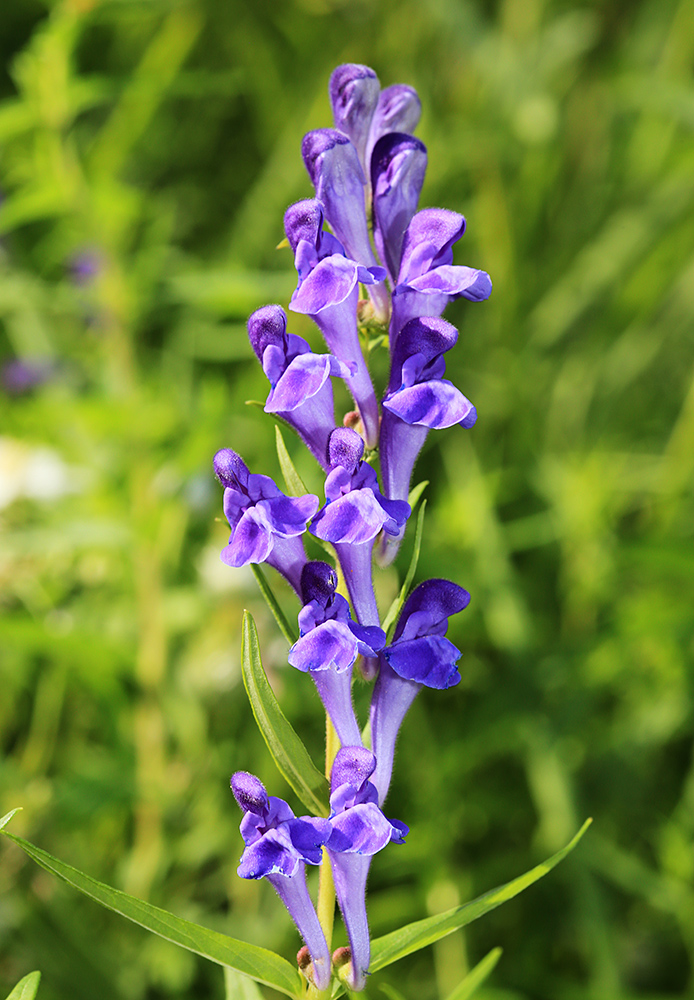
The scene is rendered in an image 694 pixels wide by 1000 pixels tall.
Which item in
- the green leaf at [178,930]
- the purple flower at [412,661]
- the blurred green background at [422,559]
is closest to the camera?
the green leaf at [178,930]

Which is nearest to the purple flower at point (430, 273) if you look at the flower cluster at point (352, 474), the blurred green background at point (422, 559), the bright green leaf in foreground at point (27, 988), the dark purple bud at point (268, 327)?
the flower cluster at point (352, 474)

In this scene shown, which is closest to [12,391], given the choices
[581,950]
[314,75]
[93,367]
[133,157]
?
[93,367]

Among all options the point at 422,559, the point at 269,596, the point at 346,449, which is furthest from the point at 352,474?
the point at 422,559

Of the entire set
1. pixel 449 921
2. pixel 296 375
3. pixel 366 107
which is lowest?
pixel 449 921

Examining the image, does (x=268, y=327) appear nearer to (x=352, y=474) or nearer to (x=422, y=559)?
(x=352, y=474)

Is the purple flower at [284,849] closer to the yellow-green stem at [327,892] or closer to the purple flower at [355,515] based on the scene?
the yellow-green stem at [327,892]

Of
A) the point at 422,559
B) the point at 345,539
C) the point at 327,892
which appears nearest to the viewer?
the point at 345,539

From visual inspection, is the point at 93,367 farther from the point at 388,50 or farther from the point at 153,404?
the point at 388,50
